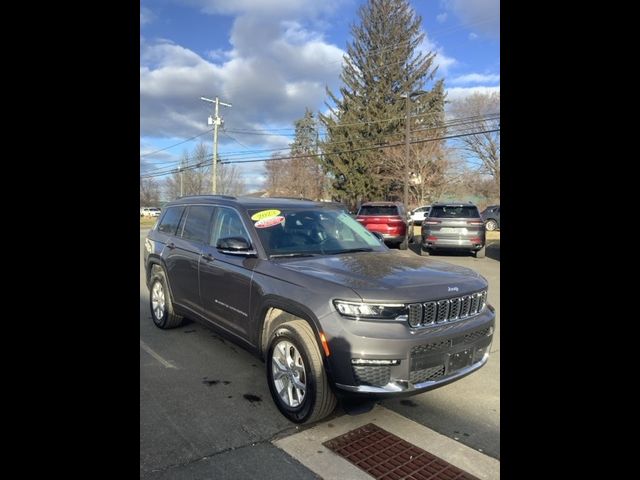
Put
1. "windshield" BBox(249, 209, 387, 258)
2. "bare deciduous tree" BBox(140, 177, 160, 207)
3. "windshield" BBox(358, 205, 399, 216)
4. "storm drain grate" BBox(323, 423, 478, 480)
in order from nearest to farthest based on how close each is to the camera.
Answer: "storm drain grate" BBox(323, 423, 478, 480), "windshield" BBox(249, 209, 387, 258), "windshield" BBox(358, 205, 399, 216), "bare deciduous tree" BBox(140, 177, 160, 207)

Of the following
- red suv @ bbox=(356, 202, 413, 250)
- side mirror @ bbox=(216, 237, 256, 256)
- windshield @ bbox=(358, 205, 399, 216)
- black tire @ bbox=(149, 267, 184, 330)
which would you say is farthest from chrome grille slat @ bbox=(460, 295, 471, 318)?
windshield @ bbox=(358, 205, 399, 216)

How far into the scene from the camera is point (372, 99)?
3866 cm

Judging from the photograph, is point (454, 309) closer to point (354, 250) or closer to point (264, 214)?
point (354, 250)

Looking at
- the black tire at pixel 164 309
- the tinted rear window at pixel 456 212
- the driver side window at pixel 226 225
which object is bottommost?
the black tire at pixel 164 309

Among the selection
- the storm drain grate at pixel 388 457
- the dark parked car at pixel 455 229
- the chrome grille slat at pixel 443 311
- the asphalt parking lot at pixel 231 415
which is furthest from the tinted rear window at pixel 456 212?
the storm drain grate at pixel 388 457

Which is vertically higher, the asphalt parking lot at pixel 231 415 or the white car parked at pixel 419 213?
the white car parked at pixel 419 213

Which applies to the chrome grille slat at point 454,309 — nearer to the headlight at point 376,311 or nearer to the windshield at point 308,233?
the headlight at point 376,311

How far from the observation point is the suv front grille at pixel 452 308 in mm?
3158

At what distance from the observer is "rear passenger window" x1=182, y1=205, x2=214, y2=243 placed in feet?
16.5

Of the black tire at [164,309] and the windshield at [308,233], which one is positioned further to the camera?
the black tire at [164,309]

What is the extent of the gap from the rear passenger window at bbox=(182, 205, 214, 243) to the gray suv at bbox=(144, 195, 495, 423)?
6cm

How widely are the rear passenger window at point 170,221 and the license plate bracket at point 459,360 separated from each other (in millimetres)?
3841

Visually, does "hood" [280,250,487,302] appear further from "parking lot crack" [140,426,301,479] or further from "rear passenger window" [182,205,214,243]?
"rear passenger window" [182,205,214,243]
